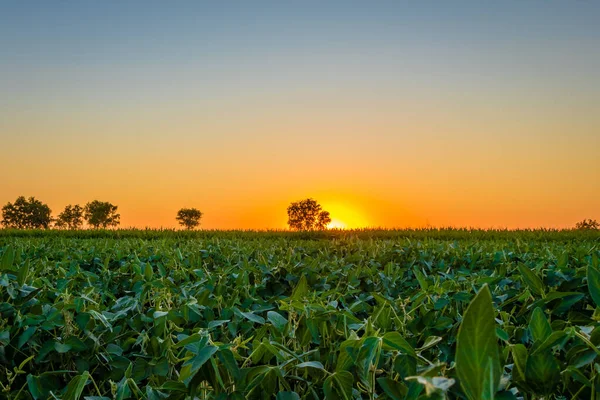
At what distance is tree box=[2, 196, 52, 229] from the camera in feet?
271

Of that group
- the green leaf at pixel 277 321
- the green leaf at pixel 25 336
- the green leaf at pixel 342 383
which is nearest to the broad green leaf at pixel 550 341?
the green leaf at pixel 342 383

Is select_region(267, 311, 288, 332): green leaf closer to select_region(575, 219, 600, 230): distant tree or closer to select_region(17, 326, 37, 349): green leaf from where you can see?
select_region(17, 326, 37, 349): green leaf

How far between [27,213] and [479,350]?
93.8 metres

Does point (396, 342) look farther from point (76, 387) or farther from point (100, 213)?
point (100, 213)

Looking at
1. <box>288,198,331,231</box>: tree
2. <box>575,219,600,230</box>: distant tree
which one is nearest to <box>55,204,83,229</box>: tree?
<box>288,198,331,231</box>: tree

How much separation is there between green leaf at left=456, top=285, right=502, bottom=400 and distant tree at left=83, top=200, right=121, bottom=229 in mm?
100221

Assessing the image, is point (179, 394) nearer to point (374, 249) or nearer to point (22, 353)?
point (22, 353)

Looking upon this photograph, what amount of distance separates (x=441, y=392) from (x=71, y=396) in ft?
3.61

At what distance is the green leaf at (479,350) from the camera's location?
0.77 m

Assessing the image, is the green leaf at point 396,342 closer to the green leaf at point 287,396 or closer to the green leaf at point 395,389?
the green leaf at point 395,389

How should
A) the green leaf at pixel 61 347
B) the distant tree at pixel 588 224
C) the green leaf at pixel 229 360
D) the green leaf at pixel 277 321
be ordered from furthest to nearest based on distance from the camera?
the distant tree at pixel 588 224, the green leaf at pixel 61 347, the green leaf at pixel 277 321, the green leaf at pixel 229 360

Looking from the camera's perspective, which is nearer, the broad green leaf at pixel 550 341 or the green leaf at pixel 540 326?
the broad green leaf at pixel 550 341

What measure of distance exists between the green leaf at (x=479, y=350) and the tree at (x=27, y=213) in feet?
299

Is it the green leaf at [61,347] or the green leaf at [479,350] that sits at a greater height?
the green leaf at [479,350]
